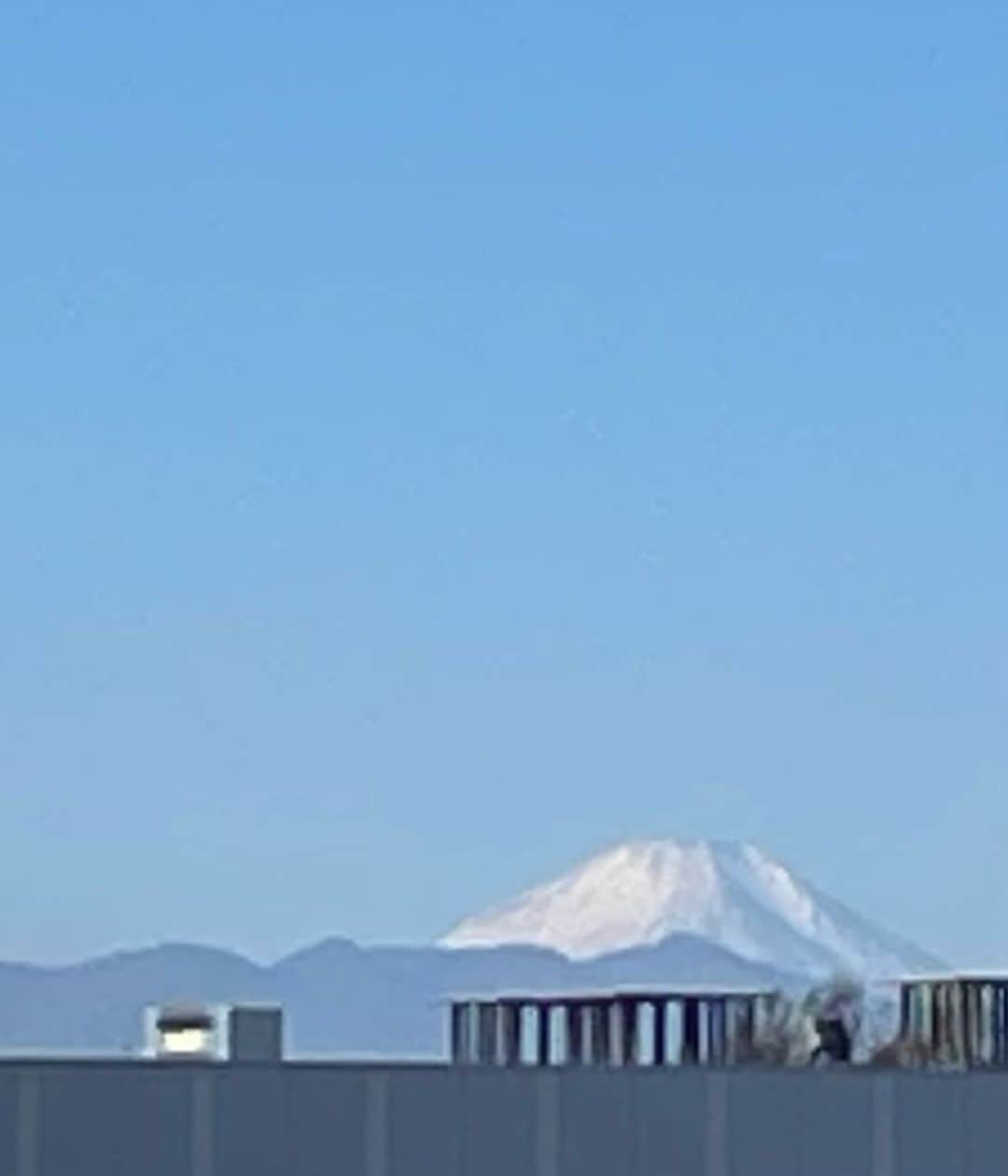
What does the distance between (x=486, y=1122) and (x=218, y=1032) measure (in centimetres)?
423

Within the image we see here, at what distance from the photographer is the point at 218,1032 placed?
47.0 metres

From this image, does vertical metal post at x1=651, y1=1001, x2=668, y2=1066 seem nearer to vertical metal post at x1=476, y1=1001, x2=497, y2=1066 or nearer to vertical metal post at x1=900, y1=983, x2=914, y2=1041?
vertical metal post at x1=476, y1=1001, x2=497, y2=1066

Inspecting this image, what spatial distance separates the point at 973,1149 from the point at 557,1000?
Result: 9102 millimetres

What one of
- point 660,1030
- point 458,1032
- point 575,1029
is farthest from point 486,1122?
point 458,1032

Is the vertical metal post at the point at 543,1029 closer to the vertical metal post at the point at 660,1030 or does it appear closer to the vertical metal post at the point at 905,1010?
the vertical metal post at the point at 660,1030

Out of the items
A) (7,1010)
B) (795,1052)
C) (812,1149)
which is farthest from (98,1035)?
(812,1149)

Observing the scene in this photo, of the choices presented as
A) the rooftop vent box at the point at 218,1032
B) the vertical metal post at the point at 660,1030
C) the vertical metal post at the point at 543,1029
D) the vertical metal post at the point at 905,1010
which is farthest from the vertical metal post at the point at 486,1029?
the rooftop vent box at the point at 218,1032

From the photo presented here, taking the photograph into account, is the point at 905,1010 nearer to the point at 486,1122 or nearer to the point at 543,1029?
the point at 543,1029

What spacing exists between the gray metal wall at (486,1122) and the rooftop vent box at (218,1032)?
78.4 inches

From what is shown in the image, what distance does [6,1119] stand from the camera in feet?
141

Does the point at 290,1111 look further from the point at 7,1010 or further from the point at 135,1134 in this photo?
the point at 7,1010

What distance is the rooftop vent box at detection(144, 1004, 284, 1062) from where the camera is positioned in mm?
46281

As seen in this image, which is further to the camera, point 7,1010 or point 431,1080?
point 7,1010

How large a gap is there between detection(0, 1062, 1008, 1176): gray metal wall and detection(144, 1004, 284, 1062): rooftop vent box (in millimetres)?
1992
